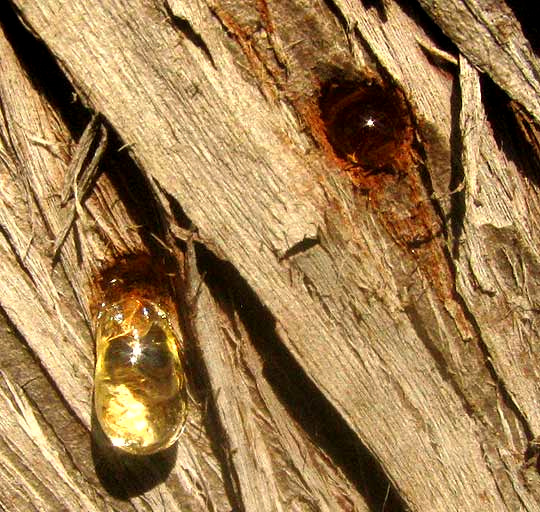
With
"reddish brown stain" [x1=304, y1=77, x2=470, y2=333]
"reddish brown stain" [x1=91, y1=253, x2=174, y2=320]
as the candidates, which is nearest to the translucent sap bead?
"reddish brown stain" [x1=91, y1=253, x2=174, y2=320]

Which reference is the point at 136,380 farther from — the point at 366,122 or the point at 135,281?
the point at 366,122

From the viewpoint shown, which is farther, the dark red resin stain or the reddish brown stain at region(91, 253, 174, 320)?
the reddish brown stain at region(91, 253, 174, 320)

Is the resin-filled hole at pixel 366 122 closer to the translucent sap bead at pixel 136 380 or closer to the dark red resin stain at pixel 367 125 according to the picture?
the dark red resin stain at pixel 367 125

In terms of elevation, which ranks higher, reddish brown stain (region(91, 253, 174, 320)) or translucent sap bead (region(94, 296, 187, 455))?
reddish brown stain (region(91, 253, 174, 320))

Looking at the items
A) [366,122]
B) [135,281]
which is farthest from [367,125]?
[135,281]

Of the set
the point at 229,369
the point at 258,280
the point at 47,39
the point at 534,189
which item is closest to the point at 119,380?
the point at 229,369

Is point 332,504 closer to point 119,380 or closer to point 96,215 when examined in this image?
point 119,380

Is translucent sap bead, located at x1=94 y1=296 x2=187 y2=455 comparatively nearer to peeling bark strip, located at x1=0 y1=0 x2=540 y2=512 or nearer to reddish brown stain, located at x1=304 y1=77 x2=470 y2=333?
peeling bark strip, located at x1=0 y1=0 x2=540 y2=512

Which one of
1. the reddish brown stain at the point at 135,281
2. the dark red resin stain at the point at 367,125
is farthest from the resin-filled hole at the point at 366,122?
the reddish brown stain at the point at 135,281
